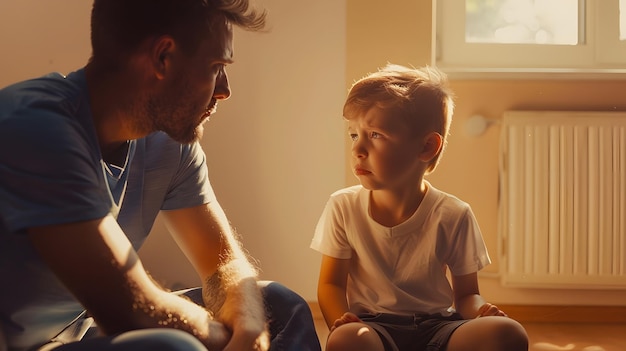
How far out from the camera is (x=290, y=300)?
1383 millimetres

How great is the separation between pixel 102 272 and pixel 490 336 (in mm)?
740

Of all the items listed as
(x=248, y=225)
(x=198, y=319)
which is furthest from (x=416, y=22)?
(x=198, y=319)

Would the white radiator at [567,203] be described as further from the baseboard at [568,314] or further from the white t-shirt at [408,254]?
the white t-shirt at [408,254]

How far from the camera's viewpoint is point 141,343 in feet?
3.28

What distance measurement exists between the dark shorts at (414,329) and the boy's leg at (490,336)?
4cm

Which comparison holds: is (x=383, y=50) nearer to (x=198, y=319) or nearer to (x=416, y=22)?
(x=416, y=22)

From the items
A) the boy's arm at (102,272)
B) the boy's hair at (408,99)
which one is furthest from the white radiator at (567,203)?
the boy's arm at (102,272)

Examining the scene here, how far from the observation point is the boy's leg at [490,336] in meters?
1.46

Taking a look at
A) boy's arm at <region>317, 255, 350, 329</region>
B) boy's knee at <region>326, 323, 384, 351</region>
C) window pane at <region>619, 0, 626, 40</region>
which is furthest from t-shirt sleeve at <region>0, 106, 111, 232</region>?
window pane at <region>619, 0, 626, 40</region>

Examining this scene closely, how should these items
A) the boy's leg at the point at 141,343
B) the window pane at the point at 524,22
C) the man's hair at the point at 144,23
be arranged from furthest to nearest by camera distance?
the window pane at the point at 524,22
the man's hair at the point at 144,23
the boy's leg at the point at 141,343

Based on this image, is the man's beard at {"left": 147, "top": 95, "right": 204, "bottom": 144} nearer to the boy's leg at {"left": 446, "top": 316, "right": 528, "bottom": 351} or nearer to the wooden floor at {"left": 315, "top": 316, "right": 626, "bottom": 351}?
the boy's leg at {"left": 446, "top": 316, "right": 528, "bottom": 351}

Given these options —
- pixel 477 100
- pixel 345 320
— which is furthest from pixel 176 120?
pixel 477 100

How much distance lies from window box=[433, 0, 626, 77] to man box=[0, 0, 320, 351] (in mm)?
1451

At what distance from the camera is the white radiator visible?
255 cm
